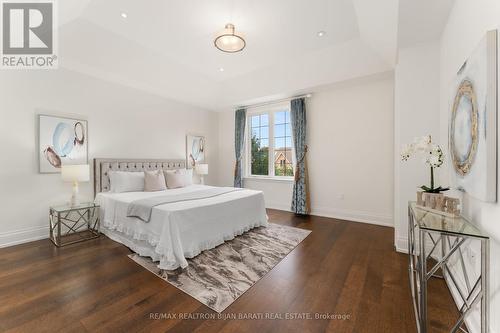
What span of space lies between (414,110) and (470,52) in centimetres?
115

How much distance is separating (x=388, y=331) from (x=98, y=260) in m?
2.93

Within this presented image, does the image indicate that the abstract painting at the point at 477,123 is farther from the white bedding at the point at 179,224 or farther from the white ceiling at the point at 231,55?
the white bedding at the point at 179,224

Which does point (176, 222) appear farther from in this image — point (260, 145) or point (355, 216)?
point (260, 145)

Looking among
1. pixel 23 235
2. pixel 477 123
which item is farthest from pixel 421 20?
pixel 23 235

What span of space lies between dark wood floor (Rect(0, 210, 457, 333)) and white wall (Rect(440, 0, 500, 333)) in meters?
0.55

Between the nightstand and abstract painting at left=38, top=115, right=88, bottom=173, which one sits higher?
abstract painting at left=38, top=115, right=88, bottom=173

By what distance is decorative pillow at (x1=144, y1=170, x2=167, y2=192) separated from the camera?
3.73 meters

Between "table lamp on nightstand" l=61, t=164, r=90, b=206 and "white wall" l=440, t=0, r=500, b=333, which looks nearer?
"white wall" l=440, t=0, r=500, b=333

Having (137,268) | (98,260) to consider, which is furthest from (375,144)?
(98,260)

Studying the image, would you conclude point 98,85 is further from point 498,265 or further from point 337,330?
point 498,265

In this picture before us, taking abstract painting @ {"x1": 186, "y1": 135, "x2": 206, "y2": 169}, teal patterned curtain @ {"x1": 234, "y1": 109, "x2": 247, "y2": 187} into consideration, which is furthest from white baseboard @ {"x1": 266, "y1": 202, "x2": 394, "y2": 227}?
abstract painting @ {"x1": 186, "y1": 135, "x2": 206, "y2": 169}

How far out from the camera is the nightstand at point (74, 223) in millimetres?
2977

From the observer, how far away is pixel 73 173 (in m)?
2.95

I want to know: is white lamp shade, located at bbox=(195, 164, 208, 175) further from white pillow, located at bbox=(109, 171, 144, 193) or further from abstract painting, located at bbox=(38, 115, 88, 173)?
abstract painting, located at bbox=(38, 115, 88, 173)
